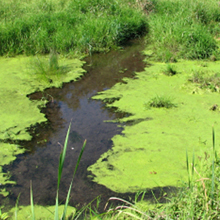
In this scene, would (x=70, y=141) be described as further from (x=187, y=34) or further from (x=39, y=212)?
(x=187, y=34)

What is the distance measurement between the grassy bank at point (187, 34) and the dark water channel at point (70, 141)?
107cm

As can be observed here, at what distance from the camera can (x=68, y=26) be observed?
6.31 meters

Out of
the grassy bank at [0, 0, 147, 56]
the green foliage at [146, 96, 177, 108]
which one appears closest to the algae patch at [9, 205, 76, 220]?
the green foliage at [146, 96, 177, 108]

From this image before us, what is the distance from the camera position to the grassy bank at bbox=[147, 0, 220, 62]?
550 cm

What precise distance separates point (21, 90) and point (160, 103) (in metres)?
2.05

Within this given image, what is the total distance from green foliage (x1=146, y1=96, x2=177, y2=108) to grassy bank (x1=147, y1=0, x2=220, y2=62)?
1.96 metres

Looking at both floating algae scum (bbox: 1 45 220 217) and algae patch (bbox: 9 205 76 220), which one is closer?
algae patch (bbox: 9 205 76 220)

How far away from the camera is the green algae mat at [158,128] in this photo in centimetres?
254

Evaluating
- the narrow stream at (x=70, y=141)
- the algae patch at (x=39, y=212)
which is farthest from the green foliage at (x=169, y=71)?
the algae patch at (x=39, y=212)

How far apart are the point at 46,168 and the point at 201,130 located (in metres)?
1.76

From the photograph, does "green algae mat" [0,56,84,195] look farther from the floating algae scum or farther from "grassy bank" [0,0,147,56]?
"grassy bank" [0,0,147,56]

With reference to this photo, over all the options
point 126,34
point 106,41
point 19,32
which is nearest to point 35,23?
point 19,32

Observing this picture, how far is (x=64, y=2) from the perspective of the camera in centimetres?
A: 836

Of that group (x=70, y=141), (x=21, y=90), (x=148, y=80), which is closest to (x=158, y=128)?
(x=70, y=141)
